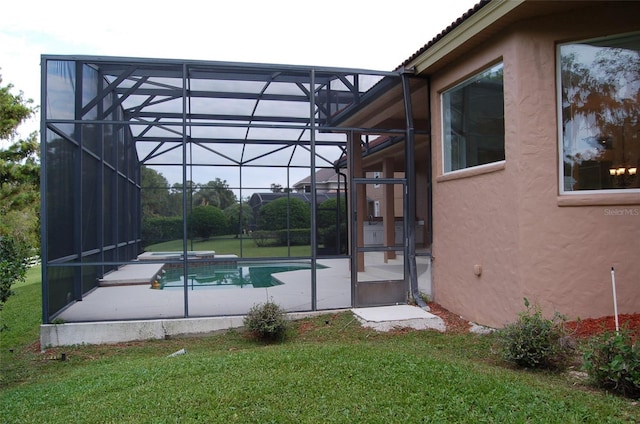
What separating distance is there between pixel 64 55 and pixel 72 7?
11.5 ft

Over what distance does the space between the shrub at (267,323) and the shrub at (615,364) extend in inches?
129

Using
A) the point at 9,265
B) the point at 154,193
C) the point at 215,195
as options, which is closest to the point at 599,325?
the point at 9,265

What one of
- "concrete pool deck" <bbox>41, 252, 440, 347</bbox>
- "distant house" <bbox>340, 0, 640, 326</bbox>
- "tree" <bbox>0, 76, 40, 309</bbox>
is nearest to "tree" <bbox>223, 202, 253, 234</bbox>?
"concrete pool deck" <bbox>41, 252, 440, 347</bbox>

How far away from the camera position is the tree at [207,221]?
48.4 ft

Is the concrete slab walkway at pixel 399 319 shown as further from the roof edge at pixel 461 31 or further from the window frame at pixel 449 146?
the roof edge at pixel 461 31

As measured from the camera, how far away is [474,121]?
19.9 feet

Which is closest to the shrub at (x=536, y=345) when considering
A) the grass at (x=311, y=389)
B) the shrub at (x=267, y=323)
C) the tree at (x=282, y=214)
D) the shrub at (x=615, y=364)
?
the grass at (x=311, y=389)

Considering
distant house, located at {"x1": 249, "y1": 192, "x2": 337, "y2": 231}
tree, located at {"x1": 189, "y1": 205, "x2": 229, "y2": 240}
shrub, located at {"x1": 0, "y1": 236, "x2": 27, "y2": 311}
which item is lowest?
shrub, located at {"x1": 0, "y1": 236, "x2": 27, "y2": 311}

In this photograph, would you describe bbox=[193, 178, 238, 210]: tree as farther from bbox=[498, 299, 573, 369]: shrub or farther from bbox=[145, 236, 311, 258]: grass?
bbox=[498, 299, 573, 369]: shrub

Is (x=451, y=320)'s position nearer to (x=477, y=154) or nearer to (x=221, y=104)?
(x=477, y=154)

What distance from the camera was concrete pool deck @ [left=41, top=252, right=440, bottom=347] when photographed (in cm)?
590

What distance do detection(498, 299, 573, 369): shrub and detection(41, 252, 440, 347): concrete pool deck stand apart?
1.90 m

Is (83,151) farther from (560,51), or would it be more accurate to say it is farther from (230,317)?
(560,51)

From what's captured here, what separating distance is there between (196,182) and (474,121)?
9.94 metres
